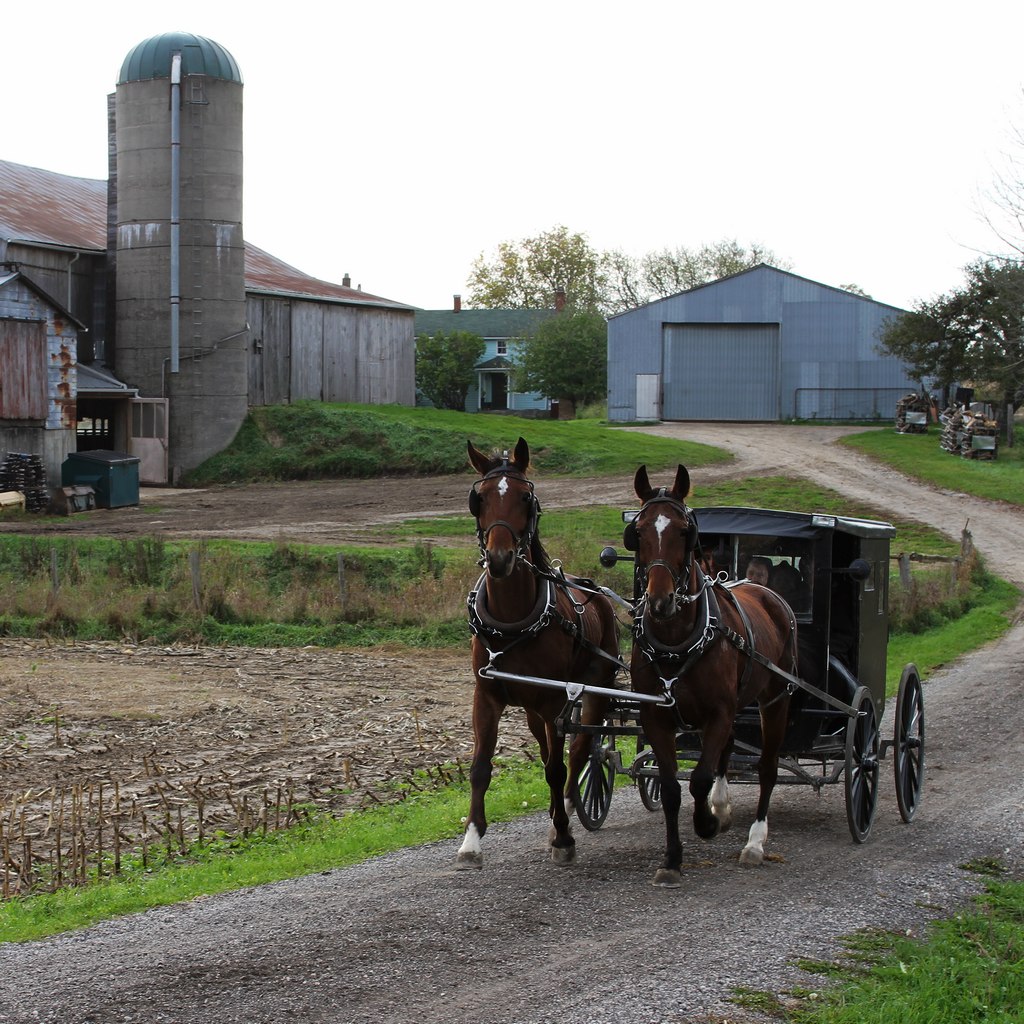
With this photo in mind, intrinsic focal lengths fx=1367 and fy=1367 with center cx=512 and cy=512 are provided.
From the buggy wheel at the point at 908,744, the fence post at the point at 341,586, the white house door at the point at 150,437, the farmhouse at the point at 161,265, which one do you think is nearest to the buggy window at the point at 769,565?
the buggy wheel at the point at 908,744

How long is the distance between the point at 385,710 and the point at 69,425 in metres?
23.8

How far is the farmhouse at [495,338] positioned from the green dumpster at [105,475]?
39.0 metres

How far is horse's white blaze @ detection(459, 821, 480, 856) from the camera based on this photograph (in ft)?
25.9

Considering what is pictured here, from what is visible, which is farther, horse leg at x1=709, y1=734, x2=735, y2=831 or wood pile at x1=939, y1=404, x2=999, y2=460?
wood pile at x1=939, y1=404, x2=999, y2=460

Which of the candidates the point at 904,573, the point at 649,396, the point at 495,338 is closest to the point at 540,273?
the point at 495,338

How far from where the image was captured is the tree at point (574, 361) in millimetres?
70812

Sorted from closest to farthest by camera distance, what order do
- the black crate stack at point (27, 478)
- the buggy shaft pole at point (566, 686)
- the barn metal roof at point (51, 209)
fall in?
the buggy shaft pole at point (566, 686)
the black crate stack at point (27, 478)
the barn metal roof at point (51, 209)

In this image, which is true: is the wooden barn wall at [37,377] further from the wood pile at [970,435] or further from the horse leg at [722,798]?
the horse leg at [722,798]

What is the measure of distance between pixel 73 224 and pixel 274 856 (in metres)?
39.9

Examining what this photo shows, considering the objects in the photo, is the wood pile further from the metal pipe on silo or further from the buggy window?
the buggy window

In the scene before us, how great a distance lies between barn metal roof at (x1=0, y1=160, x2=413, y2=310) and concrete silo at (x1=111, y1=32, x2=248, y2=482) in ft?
7.84

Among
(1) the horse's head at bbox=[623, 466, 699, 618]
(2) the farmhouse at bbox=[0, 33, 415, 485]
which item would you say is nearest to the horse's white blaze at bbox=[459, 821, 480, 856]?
(1) the horse's head at bbox=[623, 466, 699, 618]

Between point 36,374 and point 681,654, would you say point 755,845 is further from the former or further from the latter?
point 36,374

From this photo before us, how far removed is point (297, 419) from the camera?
147 feet
